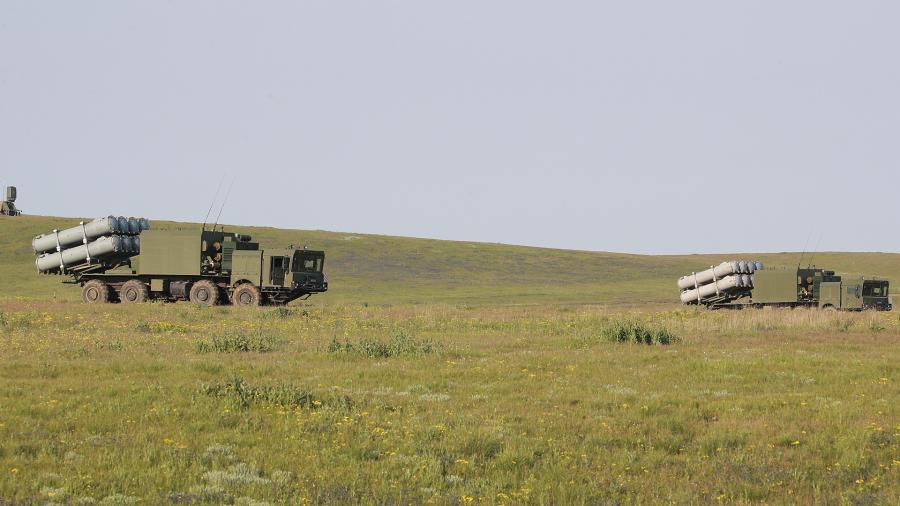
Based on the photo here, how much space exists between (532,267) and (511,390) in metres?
76.7

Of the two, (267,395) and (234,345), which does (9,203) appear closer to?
(234,345)

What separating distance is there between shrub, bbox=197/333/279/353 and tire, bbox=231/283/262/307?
19.5 meters

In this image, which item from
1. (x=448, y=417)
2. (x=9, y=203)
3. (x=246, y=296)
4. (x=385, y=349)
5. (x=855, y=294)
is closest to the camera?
(x=448, y=417)

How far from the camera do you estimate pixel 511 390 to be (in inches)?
614

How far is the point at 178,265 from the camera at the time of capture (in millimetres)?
43625

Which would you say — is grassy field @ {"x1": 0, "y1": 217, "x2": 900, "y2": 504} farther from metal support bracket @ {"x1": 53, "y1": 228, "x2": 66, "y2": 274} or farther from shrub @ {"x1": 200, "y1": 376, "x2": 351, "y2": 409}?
metal support bracket @ {"x1": 53, "y1": 228, "x2": 66, "y2": 274}

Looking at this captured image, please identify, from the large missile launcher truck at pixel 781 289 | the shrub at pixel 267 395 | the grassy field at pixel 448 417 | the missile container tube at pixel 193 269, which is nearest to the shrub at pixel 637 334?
the grassy field at pixel 448 417

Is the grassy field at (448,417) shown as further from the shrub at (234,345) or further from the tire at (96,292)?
the tire at (96,292)

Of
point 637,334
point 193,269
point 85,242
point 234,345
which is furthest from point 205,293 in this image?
point 637,334

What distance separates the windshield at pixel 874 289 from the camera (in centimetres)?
4700

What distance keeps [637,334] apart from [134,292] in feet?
92.8

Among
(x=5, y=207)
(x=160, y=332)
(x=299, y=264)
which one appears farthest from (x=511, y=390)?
(x=5, y=207)

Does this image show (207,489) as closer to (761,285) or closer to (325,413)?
(325,413)

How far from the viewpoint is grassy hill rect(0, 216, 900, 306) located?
66.4 m
